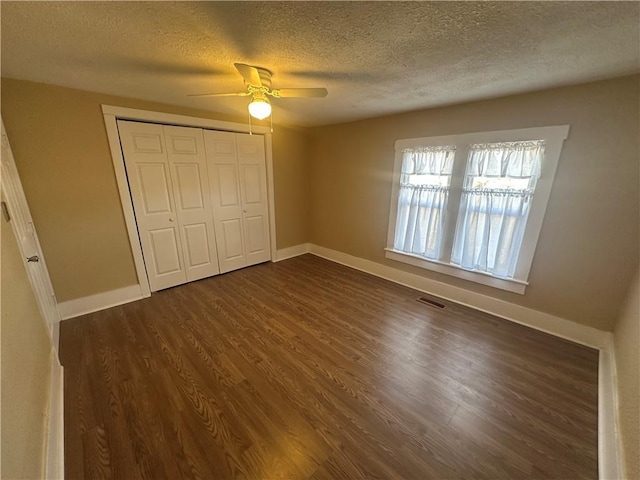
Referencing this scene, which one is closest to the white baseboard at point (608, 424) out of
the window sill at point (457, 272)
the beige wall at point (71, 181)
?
the window sill at point (457, 272)

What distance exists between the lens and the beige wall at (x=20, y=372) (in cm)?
94

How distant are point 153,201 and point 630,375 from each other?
14.2 feet

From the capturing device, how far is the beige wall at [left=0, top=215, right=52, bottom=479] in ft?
3.08

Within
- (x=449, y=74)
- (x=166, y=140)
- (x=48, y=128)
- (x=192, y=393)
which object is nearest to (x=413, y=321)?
(x=192, y=393)

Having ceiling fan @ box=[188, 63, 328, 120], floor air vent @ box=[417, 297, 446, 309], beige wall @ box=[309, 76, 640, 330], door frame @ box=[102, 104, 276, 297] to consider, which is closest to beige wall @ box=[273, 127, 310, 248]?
door frame @ box=[102, 104, 276, 297]

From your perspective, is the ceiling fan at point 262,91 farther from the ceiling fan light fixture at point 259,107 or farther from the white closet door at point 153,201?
the white closet door at point 153,201

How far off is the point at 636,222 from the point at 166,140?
179 inches

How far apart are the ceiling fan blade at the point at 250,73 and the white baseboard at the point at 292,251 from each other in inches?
115

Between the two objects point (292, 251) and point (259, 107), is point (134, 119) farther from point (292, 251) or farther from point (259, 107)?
point (292, 251)

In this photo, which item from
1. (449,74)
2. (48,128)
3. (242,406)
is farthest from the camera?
(48,128)

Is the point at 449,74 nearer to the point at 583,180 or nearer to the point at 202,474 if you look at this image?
the point at 583,180

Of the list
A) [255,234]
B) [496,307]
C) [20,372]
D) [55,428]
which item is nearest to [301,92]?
[20,372]

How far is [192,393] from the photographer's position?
173 cm

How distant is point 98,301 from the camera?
108 inches
